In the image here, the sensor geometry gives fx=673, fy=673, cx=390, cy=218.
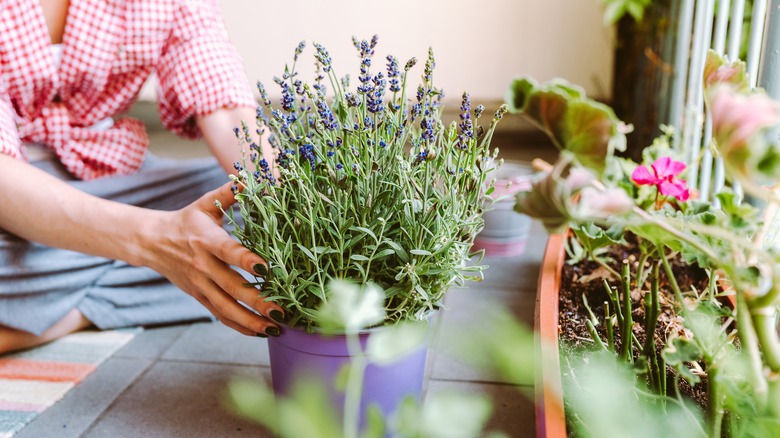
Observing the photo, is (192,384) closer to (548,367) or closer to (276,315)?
(276,315)

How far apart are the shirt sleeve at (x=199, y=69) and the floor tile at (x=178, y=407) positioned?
55cm

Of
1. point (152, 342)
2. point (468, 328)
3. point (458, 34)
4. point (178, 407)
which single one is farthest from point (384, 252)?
point (458, 34)

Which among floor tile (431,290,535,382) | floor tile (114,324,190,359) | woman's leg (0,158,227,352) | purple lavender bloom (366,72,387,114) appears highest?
purple lavender bloom (366,72,387,114)

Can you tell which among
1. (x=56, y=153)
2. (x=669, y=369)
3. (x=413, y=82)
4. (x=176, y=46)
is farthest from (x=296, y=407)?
(x=413, y=82)

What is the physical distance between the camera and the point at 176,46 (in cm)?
150

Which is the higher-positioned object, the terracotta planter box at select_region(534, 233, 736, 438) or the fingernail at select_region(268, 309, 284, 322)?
the fingernail at select_region(268, 309, 284, 322)

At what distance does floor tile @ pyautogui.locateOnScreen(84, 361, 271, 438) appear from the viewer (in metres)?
1.17

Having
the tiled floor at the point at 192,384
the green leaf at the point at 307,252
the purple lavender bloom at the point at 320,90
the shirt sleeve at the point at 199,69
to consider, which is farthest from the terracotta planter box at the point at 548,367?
the shirt sleeve at the point at 199,69

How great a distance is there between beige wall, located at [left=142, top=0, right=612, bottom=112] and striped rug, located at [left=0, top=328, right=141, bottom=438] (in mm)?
2208

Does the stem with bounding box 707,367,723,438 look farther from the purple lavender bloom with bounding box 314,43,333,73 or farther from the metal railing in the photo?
the purple lavender bloom with bounding box 314,43,333,73

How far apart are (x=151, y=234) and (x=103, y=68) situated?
0.57m

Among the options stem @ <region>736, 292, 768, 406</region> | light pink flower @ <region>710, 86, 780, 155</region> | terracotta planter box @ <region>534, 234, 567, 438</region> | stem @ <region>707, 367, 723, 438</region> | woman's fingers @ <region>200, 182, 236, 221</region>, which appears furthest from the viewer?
woman's fingers @ <region>200, 182, 236, 221</region>

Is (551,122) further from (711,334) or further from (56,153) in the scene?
(56,153)

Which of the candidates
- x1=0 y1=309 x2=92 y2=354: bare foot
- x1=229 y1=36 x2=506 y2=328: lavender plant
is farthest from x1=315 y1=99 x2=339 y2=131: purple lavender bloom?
x1=0 y1=309 x2=92 y2=354: bare foot
